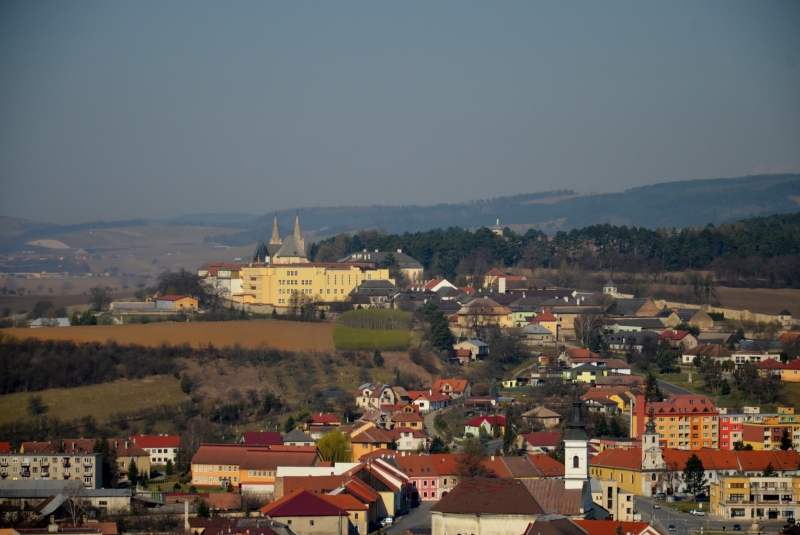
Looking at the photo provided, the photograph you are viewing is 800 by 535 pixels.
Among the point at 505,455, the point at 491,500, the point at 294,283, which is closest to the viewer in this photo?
the point at 491,500

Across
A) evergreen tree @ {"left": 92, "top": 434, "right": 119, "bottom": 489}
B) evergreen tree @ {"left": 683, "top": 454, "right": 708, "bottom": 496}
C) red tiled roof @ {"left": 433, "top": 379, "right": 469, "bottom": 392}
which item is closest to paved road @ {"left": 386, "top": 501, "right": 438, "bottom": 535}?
evergreen tree @ {"left": 683, "top": 454, "right": 708, "bottom": 496}

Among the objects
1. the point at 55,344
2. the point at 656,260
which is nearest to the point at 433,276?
the point at 656,260

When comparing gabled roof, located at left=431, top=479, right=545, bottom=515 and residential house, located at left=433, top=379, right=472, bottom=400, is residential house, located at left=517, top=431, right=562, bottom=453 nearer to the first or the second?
residential house, located at left=433, top=379, right=472, bottom=400

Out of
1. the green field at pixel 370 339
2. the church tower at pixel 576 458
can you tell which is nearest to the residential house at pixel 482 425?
the green field at pixel 370 339

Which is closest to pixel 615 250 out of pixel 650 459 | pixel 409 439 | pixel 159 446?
pixel 409 439

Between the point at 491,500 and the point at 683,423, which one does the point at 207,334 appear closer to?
the point at 683,423

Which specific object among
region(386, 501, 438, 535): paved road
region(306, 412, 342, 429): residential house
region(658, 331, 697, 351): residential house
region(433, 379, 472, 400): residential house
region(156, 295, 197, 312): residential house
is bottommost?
region(386, 501, 438, 535): paved road
